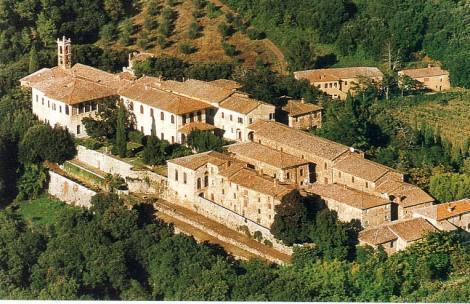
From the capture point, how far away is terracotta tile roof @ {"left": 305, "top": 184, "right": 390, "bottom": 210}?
38.0 metres

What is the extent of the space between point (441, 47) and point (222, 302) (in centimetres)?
2667

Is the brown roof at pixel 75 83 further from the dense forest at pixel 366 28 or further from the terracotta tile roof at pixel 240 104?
the dense forest at pixel 366 28

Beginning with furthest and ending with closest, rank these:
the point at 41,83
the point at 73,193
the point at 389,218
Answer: the point at 41,83
the point at 73,193
the point at 389,218

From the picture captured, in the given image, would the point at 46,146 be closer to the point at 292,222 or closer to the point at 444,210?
the point at 292,222

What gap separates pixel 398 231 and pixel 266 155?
19.3 ft

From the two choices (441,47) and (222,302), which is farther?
(441,47)

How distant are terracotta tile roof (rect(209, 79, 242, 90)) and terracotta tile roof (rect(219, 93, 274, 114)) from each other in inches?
72.6

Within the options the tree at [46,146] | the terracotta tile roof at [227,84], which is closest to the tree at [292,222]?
the tree at [46,146]

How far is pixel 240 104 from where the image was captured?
4478 centimetres

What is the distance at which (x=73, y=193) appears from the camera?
1700 inches

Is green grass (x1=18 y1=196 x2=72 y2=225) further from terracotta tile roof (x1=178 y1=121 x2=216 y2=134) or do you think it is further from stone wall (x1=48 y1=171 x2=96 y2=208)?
terracotta tile roof (x1=178 y1=121 x2=216 y2=134)

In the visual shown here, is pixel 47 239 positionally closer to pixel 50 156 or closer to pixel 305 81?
pixel 50 156

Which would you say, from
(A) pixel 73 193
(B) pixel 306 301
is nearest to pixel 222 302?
(B) pixel 306 301

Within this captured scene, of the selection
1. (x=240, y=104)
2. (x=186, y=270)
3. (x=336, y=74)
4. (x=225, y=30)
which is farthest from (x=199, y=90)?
(x=225, y=30)
